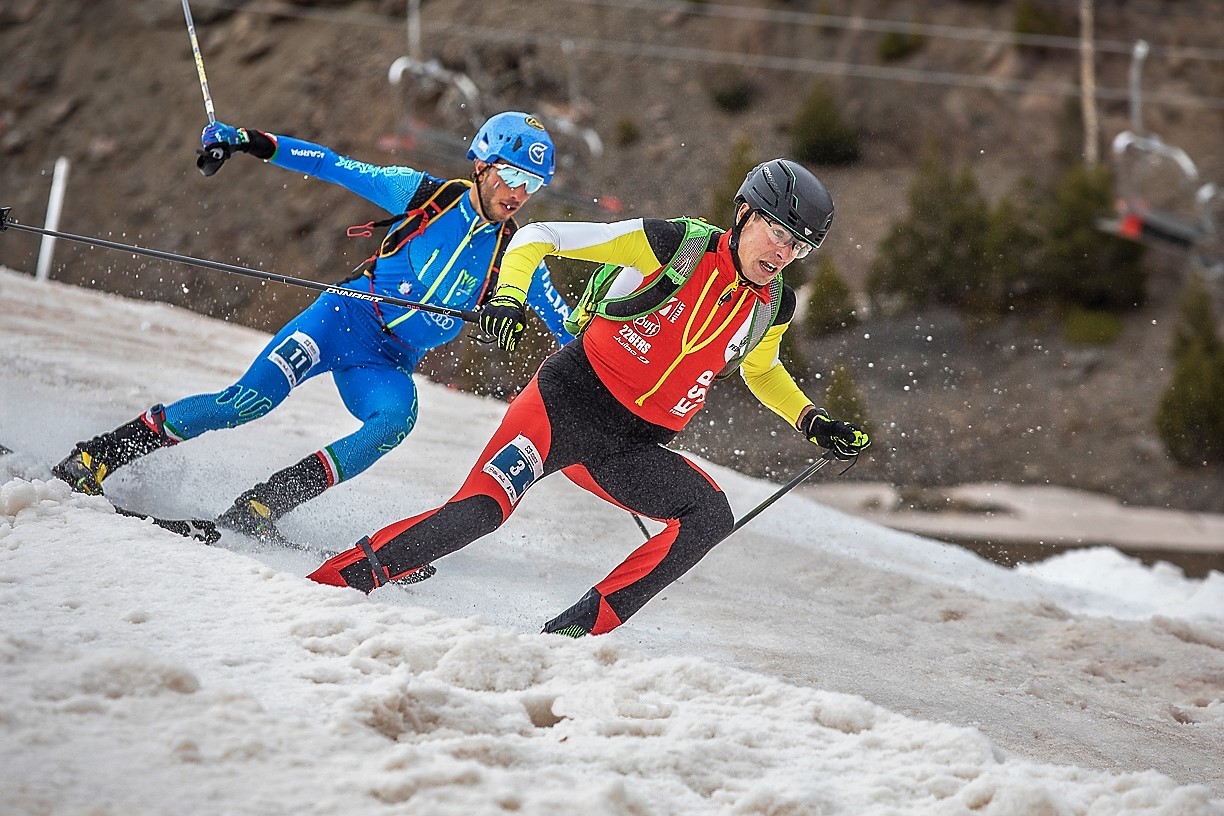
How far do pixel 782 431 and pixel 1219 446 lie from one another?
20.8 ft

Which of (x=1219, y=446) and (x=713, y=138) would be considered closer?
(x=1219, y=446)

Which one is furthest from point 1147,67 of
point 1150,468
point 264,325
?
point 264,325

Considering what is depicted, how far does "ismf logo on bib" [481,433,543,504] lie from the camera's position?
3732 millimetres

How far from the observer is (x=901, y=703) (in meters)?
4.05

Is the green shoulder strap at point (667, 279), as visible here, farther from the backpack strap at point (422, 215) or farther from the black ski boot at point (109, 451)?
the black ski boot at point (109, 451)

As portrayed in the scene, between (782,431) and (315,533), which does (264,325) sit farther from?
(315,533)

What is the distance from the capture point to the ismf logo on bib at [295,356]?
4.66 meters

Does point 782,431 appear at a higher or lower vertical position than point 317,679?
lower

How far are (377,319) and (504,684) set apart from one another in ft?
7.66

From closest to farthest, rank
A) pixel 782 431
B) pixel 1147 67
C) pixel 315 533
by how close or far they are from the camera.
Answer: pixel 315 533
pixel 782 431
pixel 1147 67

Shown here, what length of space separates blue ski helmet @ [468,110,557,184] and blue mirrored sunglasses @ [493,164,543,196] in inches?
0.7

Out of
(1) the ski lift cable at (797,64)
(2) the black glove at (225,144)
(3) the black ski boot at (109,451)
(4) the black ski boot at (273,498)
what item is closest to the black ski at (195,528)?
(4) the black ski boot at (273,498)

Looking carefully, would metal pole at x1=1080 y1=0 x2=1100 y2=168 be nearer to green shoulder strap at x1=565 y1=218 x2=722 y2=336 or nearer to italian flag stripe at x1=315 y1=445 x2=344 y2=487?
→ green shoulder strap at x1=565 y1=218 x2=722 y2=336

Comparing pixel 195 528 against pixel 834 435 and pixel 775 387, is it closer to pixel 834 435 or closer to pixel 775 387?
pixel 775 387
